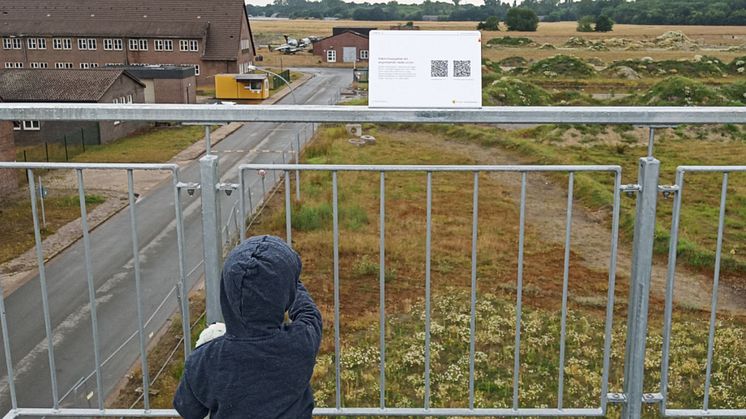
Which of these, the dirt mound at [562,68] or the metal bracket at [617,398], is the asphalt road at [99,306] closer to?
the metal bracket at [617,398]

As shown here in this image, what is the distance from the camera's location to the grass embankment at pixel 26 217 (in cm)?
1845

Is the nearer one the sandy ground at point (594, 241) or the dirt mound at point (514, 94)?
the sandy ground at point (594, 241)

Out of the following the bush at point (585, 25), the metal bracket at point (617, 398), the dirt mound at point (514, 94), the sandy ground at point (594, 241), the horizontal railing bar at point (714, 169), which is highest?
the bush at point (585, 25)

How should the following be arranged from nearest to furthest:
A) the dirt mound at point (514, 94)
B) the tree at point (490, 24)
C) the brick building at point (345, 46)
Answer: the dirt mound at point (514, 94), the brick building at point (345, 46), the tree at point (490, 24)

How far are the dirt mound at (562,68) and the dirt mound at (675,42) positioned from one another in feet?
124

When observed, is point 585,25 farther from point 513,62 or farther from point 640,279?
point 640,279

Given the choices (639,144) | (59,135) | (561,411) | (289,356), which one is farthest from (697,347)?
(59,135)

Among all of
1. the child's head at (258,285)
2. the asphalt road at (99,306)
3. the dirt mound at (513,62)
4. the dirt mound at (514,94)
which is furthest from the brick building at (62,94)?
the dirt mound at (513,62)

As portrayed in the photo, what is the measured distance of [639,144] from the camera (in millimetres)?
27312

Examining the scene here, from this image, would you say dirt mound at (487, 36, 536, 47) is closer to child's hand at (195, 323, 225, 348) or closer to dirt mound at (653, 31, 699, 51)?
dirt mound at (653, 31, 699, 51)

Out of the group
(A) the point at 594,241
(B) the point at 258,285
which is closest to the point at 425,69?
(B) the point at 258,285

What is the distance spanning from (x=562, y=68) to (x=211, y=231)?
58306 mm

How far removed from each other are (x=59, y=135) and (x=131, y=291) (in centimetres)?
2163

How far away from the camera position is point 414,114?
10.2 feet
